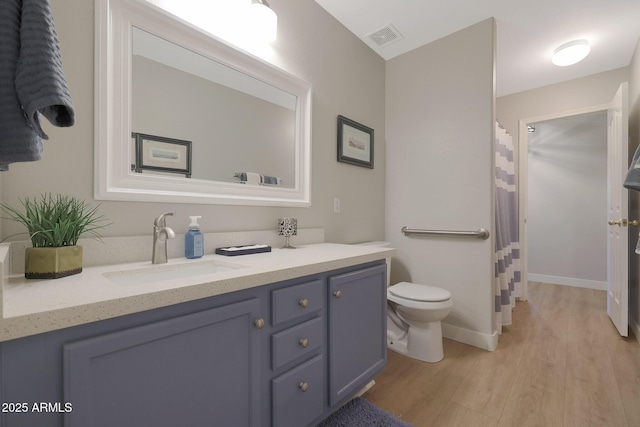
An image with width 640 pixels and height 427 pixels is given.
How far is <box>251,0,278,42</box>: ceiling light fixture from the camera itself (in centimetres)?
149

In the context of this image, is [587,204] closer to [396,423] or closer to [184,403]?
[396,423]

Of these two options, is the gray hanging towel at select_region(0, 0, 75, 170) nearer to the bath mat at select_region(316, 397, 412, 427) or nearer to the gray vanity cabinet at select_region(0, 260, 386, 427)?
the gray vanity cabinet at select_region(0, 260, 386, 427)

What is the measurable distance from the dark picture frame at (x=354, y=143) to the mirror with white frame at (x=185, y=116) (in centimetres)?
42

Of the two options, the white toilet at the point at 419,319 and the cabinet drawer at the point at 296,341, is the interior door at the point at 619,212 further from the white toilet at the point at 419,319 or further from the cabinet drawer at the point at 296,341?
the cabinet drawer at the point at 296,341

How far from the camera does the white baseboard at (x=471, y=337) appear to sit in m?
2.10

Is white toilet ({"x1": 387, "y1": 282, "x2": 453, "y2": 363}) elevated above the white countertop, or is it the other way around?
the white countertop

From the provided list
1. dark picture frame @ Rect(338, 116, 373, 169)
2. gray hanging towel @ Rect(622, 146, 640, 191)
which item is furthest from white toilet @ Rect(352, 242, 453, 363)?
gray hanging towel @ Rect(622, 146, 640, 191)

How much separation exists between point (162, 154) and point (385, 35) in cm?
197

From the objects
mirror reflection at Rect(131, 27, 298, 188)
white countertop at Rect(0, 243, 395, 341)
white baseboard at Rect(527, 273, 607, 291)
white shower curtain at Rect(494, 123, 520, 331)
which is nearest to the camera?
white countertop at Rect(0, 243, 395, 341)

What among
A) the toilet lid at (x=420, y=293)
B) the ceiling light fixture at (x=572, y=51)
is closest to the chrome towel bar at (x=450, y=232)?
the toilet lid at (x=420, y=293)

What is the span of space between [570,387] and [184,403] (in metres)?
2.03

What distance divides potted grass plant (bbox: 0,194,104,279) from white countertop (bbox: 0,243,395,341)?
32 mm

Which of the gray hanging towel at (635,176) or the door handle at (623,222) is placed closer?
the gray hanging towel at (635,176)

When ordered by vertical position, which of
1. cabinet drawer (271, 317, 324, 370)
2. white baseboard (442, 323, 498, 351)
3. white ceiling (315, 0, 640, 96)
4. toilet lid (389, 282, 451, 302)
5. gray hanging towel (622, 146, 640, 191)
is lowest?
white baseboard (442, 323, 498, 351)
